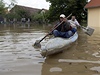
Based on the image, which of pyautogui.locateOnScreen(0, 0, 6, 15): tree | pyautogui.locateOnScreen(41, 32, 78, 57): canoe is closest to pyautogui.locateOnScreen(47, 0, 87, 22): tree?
pyautogui.locateOnScreen(41, 32, 78, 57): canoe

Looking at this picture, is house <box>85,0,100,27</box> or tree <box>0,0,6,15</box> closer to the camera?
house <box>85,0,100,27</box>

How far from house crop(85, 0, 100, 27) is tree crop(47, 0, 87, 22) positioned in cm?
561

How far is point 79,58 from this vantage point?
802 cm

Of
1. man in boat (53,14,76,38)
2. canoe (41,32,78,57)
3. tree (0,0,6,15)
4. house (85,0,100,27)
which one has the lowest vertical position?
canoe (41,32,78,57)

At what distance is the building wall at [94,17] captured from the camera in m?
25.8

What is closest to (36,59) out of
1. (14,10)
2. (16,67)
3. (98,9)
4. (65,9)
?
(16,67)

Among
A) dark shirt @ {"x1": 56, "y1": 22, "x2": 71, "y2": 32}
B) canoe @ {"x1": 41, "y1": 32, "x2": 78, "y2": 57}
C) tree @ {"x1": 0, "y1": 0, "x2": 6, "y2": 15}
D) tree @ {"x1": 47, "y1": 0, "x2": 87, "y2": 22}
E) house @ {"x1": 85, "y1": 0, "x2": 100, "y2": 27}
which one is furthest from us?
tree @ {"x1": 0, "y1": 0, "x2": 6, "y2": 15}

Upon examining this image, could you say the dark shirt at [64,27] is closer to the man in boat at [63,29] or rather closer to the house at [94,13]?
the man in boat at [63,29]

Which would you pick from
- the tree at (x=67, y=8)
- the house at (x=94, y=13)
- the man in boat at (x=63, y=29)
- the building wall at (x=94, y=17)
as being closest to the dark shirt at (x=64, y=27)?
the man in boat at (x=63, y=29)

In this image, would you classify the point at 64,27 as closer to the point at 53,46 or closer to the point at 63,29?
the point at 63,29

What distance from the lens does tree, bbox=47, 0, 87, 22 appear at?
110 feet

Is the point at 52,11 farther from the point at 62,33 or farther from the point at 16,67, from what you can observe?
the point at 16,67

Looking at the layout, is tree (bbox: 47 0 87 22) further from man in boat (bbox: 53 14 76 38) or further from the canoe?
the canoe

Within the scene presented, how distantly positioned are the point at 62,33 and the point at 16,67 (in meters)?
3.07
